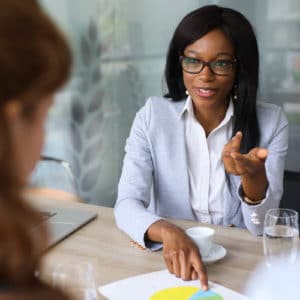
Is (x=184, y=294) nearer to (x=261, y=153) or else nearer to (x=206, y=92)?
(x=261, y=153)

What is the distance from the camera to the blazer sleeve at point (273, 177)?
1.53m

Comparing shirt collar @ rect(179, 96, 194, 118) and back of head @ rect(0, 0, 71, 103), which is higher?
back of head @ rect(0, 0, 71, 103)

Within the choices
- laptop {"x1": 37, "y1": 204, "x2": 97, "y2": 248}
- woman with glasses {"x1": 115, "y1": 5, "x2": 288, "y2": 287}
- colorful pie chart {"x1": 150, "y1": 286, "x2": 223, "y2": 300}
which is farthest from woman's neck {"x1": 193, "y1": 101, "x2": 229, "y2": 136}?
colorful pie chart {"x1": 150, "y1": 286, "x2": 223, "y2": 300}

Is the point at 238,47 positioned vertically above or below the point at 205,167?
above

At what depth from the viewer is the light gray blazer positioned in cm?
172

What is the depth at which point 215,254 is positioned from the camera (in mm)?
1326

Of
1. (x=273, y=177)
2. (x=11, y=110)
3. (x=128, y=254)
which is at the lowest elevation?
(x=128, y=254)

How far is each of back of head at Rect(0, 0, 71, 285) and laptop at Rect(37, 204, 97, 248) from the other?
1.07m

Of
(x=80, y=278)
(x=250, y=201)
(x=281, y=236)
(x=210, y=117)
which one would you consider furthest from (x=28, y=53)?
(x=210, y=117)

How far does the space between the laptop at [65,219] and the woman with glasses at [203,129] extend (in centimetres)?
11

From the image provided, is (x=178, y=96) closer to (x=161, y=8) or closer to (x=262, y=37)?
(x=262, y=37)

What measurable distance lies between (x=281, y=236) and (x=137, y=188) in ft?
1.96

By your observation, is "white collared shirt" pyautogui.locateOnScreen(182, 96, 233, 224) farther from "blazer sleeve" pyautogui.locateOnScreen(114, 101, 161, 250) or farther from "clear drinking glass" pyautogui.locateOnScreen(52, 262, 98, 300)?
"clear drinking glass" pyautogui.locateOnScreen(52, 262, 98, 300)

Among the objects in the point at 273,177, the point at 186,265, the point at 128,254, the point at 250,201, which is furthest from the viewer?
the point at 273,177
